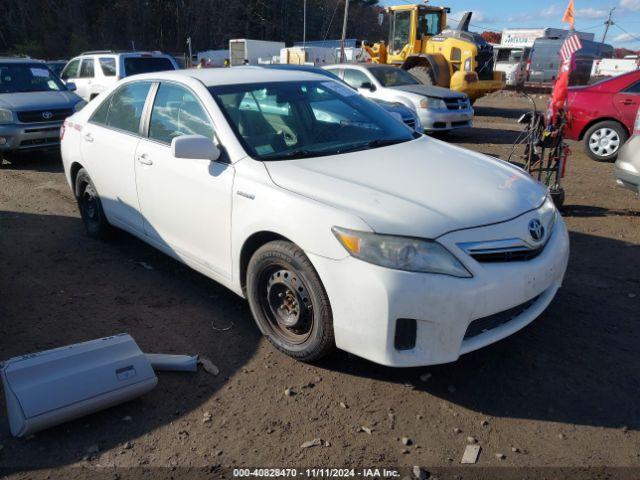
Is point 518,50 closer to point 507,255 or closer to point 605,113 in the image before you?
point 605,113

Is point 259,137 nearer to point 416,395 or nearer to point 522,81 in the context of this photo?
point 416,395

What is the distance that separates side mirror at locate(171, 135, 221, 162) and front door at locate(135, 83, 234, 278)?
0.35ft

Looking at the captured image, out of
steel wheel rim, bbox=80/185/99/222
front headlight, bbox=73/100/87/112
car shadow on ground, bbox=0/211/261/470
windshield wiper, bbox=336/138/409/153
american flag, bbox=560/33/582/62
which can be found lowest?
car shadow on ground, bbox=0/211/261/470

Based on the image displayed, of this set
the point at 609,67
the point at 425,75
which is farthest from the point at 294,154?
the point at 609,67

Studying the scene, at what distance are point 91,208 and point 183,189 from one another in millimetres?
2136

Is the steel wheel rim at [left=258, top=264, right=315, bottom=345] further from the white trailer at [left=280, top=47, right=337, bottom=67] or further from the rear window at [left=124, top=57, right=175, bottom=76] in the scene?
the white trailer at [left=280, top=47, right=337, bottom=67]

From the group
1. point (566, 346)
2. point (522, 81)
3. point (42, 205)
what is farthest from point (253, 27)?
point (566, 346)

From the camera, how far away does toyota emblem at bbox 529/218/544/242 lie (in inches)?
117

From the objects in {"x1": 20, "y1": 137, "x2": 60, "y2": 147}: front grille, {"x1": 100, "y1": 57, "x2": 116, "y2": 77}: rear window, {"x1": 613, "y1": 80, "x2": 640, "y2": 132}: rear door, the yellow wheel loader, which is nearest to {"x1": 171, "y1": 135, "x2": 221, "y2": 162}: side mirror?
{"x1": 20, "y1": 137, "x2": 60, "y2": 147}: front grille

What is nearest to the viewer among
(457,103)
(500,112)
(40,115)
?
(40,115)

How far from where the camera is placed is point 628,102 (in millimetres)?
8852

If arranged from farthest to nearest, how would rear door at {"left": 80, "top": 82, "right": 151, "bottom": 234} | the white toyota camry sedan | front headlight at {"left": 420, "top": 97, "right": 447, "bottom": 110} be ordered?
front headlight at {"left": 420, "top": 97, "right": 447, "bottom": 110} → rear door at {"left": 80, "top": 82, "right": 151, "bottom": 234} → the white toyota camry sedan

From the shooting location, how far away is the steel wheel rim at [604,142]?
9.20 m

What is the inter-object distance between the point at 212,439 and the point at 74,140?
3.72m
